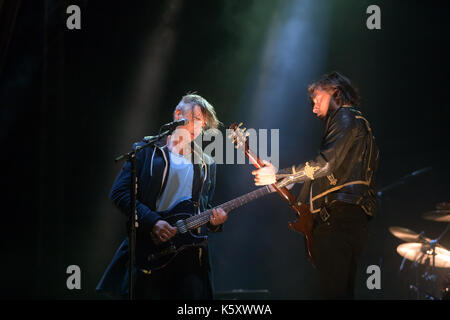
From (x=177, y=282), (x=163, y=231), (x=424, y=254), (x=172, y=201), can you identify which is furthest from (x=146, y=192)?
(x=424, y=254)

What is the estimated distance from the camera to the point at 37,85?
5.07 meters

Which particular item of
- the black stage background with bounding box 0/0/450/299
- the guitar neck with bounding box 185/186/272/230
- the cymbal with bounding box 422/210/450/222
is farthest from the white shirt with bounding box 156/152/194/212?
the cymbal with bounding box 422/210/450/222

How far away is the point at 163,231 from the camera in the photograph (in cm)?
342

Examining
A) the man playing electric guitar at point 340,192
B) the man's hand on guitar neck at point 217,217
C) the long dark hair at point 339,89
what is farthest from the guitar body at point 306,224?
the long dark hair at point 339,89

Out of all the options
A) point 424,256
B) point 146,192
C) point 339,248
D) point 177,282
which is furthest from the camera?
point 424,256

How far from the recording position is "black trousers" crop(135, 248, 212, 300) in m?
3.37

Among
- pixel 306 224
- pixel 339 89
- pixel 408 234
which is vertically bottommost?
pixel 408 234

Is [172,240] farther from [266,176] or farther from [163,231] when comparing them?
[266,176]

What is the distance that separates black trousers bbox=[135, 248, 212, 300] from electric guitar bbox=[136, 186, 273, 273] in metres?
0.06

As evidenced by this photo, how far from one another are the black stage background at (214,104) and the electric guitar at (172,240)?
6.20ft

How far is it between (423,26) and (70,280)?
5.32 meters

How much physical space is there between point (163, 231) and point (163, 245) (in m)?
0.13
